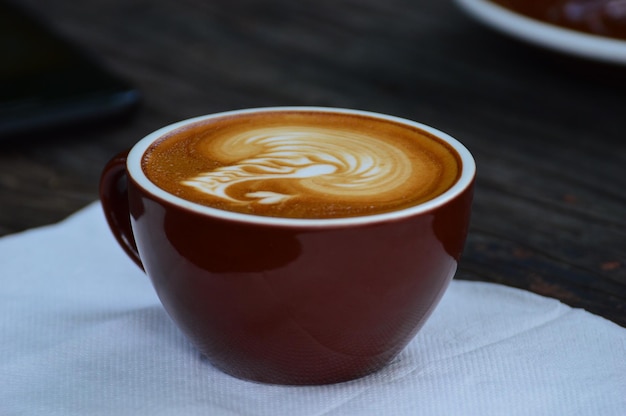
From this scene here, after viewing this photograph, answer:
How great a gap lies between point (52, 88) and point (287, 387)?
0.61 m

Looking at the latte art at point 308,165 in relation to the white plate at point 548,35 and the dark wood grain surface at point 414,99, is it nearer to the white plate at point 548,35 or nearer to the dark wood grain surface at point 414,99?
the dark wood grain surface at point 414,99

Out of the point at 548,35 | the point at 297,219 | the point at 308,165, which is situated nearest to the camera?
the point at 297,219

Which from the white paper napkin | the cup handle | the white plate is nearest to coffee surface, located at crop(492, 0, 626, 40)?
the white plate

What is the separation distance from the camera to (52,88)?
3.43 feet

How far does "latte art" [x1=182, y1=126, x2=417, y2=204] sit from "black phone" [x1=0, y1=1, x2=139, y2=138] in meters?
0.45

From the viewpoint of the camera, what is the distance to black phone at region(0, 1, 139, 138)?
3.30ft

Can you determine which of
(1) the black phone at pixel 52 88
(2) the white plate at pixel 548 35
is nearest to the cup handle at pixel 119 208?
(1) the black phone at pixel 52 88

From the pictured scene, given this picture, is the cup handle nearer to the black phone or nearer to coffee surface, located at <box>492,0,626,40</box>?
the black phone

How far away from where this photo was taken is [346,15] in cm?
155

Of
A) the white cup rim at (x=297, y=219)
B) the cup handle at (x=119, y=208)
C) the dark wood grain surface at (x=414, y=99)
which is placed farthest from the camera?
the dark wood grain surface at (x=414, y=99)

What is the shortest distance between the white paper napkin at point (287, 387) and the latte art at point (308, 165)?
0.12 m

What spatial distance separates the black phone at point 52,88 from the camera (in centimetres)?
101

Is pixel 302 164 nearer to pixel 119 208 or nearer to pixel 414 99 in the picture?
pixel 119 208

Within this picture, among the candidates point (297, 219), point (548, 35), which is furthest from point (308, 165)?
point (548, 35)
